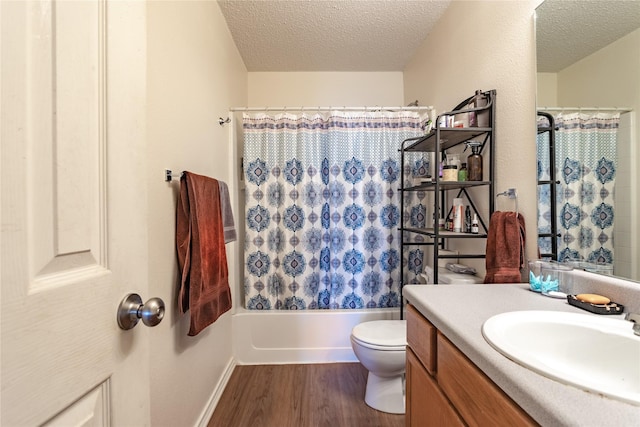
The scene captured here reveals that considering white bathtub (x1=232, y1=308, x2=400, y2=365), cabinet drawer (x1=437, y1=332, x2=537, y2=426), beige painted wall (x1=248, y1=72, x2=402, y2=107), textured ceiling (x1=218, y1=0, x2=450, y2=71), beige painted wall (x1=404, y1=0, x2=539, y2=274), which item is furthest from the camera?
beige painted wall (x1=248, y1=72, x2=402, y2=107)

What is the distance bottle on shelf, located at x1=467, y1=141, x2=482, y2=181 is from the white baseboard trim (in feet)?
6.32

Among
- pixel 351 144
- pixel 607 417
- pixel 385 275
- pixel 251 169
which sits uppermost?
pixel 351 144

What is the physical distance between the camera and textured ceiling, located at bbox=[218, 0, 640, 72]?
0.92 meters

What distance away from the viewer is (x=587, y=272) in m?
0.94

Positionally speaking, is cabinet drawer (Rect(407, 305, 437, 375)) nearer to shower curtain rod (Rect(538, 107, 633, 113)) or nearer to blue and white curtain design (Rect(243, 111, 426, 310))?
shower curtain rod (Rect(538, 107, 633, 113))

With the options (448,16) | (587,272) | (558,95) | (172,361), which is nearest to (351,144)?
(448,16)

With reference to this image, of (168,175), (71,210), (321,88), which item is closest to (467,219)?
(168,175)

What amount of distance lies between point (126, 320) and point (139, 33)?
618 mm

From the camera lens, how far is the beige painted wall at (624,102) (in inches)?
31.0

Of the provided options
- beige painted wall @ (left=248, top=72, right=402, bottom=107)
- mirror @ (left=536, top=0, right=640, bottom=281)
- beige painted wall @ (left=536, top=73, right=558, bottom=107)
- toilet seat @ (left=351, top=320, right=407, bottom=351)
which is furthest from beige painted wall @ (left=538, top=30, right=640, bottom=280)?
beige painted wall @ (left=248, top=72, right=402, bottom=107)

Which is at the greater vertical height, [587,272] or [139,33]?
[139,33]

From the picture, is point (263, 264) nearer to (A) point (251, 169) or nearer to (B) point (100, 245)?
(A) point (251, 169)

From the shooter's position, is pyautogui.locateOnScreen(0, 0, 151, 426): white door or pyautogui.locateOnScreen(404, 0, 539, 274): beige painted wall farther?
pyautogui.locateOnScreen(404, 0, 539, 274): beige painted wall

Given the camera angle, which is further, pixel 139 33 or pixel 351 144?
pixel 351 144
